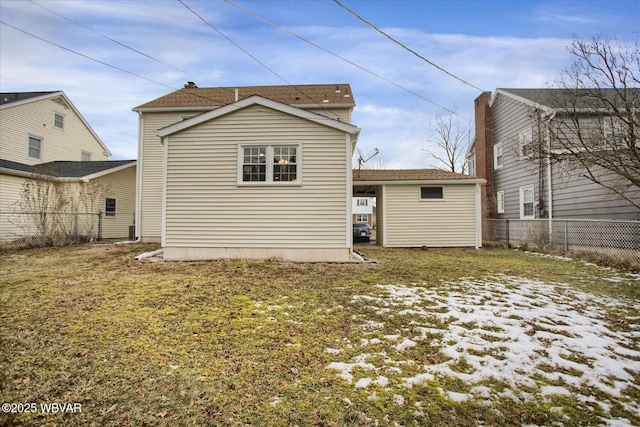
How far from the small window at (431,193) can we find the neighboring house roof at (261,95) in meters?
5.04

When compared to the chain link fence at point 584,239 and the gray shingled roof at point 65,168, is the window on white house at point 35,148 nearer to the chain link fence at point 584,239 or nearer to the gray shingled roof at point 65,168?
the gray shingled roof at point 65,168

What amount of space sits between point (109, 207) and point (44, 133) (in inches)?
293

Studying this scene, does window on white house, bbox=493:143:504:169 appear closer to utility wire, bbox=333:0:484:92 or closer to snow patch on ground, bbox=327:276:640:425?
utility wire, bbox=333:0:484:92

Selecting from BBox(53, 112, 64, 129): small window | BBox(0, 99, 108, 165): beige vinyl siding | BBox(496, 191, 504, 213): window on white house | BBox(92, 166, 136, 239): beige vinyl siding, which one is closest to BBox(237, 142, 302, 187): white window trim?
BBox(92, 166, 136, 239): beige vinyl siding

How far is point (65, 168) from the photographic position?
55.4 feet

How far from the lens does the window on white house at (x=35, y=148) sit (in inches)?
714

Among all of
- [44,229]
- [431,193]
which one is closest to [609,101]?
[431,193]

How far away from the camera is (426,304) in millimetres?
4801

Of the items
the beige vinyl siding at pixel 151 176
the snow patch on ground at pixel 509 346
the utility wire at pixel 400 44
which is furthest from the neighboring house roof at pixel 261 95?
the snow patch on ground at pixel 509 346

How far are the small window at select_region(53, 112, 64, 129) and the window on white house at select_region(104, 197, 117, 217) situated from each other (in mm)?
7802

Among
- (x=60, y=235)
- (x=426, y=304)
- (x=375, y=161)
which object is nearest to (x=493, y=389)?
(x=426, y=304)

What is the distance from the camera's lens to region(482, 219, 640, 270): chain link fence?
8727mm

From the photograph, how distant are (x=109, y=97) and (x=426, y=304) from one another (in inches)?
664

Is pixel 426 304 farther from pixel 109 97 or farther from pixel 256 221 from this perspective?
pixel 109 97
